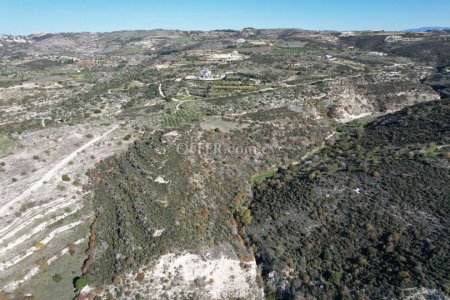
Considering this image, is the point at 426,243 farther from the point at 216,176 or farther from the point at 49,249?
the point at 49,249

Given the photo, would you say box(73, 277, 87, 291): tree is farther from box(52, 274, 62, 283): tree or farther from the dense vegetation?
the dense vegetation

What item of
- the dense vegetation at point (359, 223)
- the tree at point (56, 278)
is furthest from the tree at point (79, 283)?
the dense vegetation at point (359, 223)

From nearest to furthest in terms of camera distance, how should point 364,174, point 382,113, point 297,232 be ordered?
point 297,232 < point 364,174 < point 382,113

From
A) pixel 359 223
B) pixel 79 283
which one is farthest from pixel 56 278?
pixel 359 223

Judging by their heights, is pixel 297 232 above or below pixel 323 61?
below

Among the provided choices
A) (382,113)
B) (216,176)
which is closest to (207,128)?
(216,176)

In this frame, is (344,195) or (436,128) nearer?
(344,195)

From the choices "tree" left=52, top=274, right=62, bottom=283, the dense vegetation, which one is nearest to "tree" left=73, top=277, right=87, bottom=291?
"tree" left=52, top=274, right=62, bottom=283

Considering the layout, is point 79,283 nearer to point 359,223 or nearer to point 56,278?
point 56,278
